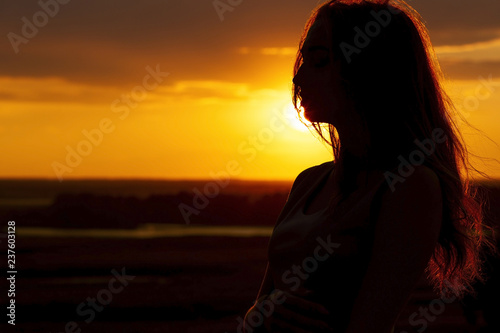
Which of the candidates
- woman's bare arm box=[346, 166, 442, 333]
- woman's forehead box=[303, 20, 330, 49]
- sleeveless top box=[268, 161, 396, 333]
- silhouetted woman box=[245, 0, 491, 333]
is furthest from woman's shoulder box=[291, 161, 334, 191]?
woman's bare arm box=[346, 166, 442, 333]

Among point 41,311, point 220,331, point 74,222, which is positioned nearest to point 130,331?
point 220,331

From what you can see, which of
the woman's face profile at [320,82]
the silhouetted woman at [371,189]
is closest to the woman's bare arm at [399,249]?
the silhouetted woman at [371,189]

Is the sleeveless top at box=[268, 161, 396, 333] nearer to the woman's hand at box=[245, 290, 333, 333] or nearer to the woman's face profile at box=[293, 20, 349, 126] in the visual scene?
the woman's hand at box=[245, 290, 333, 333]

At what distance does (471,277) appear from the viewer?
2.29 metres

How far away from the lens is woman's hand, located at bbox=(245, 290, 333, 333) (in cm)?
180

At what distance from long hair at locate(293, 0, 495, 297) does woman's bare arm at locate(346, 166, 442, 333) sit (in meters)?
0.12

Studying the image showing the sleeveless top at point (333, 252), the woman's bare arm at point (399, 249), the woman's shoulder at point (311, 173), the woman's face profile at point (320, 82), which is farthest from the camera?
the woman's shoulder at point (311, 173)

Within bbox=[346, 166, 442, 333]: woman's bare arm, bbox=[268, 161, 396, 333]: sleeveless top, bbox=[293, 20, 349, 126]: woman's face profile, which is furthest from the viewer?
bbox=[293, 20, 349, 126]: woman's face profile

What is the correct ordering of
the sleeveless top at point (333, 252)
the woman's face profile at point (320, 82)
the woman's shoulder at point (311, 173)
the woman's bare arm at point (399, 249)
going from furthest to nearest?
the woman's shoulder at point (311, 173)
the woman's face profile at point (320, 82)
the sleeveless top at point (333, 252)
the woman's bare arm at point (399, 249)

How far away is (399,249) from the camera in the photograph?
1695 mm

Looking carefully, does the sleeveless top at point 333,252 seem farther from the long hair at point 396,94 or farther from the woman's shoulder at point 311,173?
the woman's shoulder at point 311,173

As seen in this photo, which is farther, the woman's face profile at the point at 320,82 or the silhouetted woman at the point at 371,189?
the woman's face profile at the point at 320,82

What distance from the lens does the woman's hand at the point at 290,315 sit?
180cm

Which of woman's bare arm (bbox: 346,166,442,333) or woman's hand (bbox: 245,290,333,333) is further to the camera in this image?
woman's hand (bbox: 245,290,333,333)
